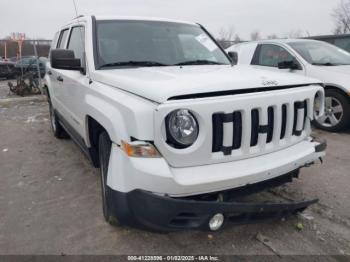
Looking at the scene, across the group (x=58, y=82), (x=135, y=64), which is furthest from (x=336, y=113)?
(x=58, y=82)

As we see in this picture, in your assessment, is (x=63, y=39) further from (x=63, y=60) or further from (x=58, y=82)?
(x=63, y=60)

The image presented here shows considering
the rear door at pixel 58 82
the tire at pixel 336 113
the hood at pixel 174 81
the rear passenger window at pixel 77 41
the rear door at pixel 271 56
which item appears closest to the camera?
the hood at pixel 174 81

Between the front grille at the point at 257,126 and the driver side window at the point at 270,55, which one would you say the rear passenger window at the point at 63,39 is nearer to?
the front grille at the point at 257,126

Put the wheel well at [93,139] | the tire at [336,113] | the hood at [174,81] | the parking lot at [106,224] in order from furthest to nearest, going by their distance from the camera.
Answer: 1. the tire at [336,113]
2. the wheel well at [93,139]
3. the parking lot at [106,224]
4. the hood at [174,81]

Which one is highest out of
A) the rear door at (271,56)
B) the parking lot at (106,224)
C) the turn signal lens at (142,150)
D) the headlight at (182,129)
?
the rear door at (271,56)

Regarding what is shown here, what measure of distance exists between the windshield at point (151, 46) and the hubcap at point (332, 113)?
9.10 ft

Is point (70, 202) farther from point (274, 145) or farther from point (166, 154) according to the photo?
point (274, 145)

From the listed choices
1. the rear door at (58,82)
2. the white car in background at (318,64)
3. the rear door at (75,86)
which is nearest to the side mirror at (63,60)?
the rear door at (75,86)

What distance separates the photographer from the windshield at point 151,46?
3.43 meters

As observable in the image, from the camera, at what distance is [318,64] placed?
618 centimetres

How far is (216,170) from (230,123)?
1.05 ft

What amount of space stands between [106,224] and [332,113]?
451cm

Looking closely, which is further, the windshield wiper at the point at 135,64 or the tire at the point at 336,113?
the tire at the point at 336,113

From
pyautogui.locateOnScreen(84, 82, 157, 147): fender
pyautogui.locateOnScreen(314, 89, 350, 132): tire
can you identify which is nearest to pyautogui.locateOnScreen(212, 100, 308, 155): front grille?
pyautogui.locateOnScreen(84, 82, 157, 147): fender
